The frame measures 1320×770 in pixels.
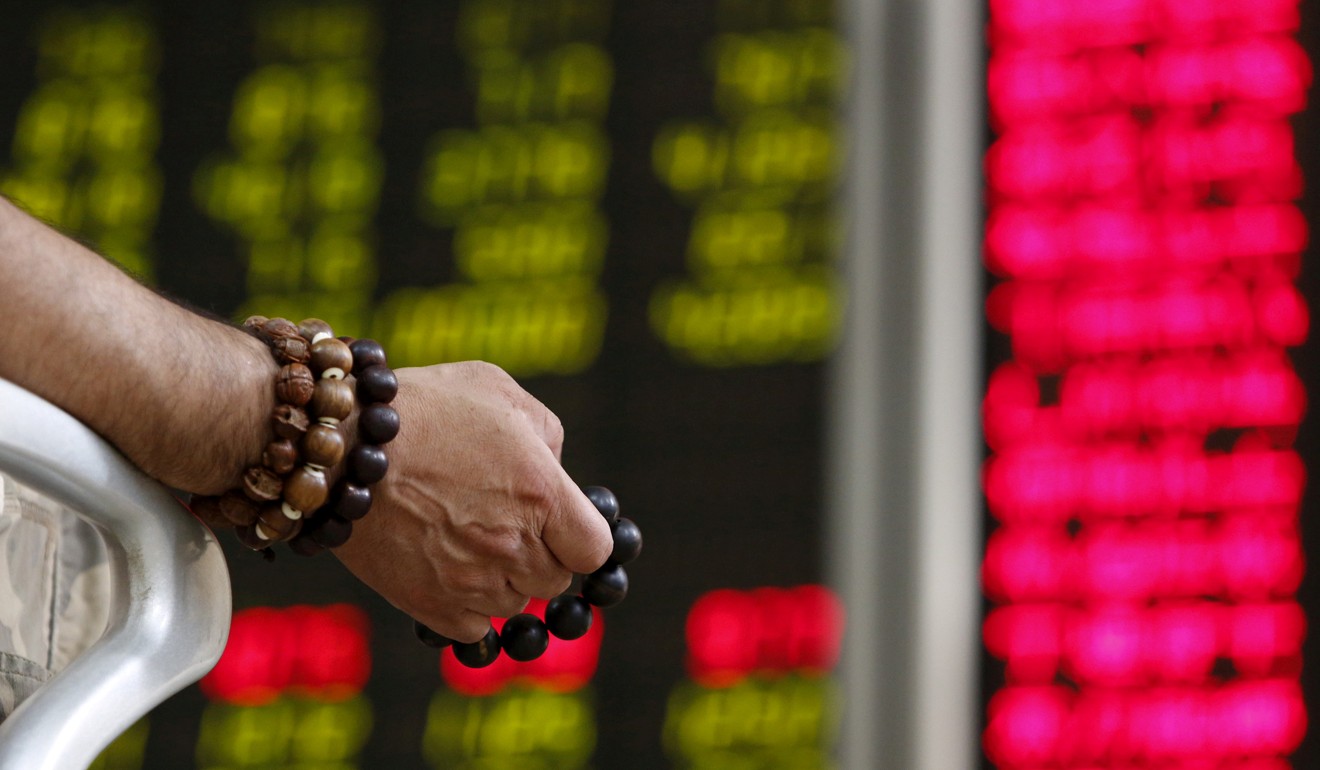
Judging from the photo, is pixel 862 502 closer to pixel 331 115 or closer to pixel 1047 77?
pixel 1047 77

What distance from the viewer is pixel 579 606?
2.39 feet

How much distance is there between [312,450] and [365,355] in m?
0.06

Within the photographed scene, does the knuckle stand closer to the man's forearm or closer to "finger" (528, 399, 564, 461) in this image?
"finger" (528, 399, 564, 461)

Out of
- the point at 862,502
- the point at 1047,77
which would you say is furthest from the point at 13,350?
the point at 1047,77

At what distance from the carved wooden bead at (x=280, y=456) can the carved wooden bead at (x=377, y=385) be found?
0.13ft

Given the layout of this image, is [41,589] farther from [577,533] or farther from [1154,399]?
[1154,399]

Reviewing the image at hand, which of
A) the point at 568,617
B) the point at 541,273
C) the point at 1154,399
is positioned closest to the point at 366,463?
the point at 568,617

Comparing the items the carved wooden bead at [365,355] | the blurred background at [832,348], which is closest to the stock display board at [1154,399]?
the blurred background at [832,348]

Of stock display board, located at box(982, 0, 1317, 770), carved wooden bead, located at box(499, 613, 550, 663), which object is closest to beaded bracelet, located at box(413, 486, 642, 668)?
carved wooden bead, located at box(499, 613, 550, 663)

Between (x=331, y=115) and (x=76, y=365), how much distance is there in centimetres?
188

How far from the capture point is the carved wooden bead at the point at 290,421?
0.64 metres

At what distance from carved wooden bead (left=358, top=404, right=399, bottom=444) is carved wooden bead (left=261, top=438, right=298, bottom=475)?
0.03m

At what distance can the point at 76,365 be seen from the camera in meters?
0.58

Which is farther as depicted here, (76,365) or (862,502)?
(862,502)
